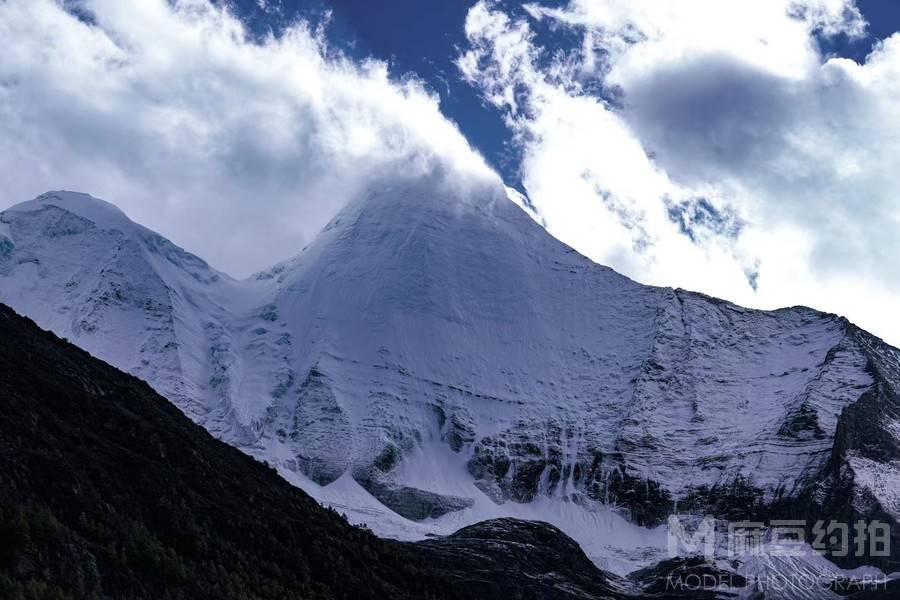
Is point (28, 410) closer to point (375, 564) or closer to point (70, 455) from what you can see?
point (70, 455)

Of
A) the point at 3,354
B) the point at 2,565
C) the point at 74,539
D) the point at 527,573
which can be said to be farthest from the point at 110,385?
the point at 527,573

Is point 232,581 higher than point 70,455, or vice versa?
point 70,455

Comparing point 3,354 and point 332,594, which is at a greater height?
point 3,354

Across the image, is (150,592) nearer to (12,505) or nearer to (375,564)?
(12,505)

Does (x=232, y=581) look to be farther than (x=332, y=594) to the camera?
No

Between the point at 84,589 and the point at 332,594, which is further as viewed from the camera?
the point at 332,594

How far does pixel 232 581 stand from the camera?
69.6 metres

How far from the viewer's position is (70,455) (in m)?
71.0

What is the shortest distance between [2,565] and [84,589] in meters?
Result: 4.11

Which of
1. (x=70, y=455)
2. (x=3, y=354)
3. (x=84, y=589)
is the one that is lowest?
(x=84, y=589)

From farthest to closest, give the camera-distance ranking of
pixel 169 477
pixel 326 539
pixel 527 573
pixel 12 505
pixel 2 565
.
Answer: pixel 527 573
pixel 326 539
pixel 169 477
pixel 12 505
pixel 2 565

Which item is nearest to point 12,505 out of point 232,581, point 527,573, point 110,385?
point 232,581

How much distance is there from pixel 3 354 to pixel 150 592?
24863 millimetres

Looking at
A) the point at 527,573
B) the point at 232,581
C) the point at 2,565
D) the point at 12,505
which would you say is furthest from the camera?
the point at 527,573
